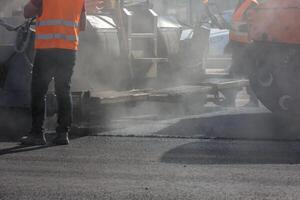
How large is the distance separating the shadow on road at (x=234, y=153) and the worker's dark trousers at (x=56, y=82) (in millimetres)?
1123

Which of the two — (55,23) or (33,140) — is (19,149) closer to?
(33,140)

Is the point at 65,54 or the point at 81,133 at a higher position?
the point at 65,54

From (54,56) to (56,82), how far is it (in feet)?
0.81

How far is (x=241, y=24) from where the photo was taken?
9.02 meters

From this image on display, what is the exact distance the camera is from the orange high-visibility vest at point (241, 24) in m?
8.62

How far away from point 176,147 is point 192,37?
5.63 metres

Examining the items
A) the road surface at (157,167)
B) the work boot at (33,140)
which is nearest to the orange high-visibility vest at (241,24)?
the road surface at (157,167)

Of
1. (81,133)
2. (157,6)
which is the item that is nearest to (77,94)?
(81,133)

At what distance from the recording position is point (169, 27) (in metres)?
10.1

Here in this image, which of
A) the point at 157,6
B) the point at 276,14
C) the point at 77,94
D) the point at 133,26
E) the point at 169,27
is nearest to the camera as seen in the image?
the point at 77,94

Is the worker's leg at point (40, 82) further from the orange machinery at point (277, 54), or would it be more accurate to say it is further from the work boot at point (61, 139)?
the orange machinery at point (277, 54)

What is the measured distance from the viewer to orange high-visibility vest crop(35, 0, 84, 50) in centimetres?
609

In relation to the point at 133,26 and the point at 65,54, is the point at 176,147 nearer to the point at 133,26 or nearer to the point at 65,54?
the point at 65,54

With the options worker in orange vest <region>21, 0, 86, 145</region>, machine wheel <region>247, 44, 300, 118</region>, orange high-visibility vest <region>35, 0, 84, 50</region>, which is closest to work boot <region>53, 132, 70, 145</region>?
worker in orange vest <region>21, 0, 86, 145</region>
